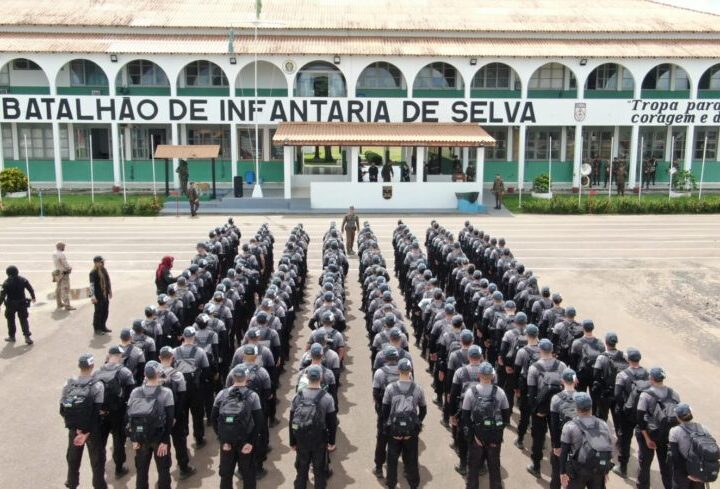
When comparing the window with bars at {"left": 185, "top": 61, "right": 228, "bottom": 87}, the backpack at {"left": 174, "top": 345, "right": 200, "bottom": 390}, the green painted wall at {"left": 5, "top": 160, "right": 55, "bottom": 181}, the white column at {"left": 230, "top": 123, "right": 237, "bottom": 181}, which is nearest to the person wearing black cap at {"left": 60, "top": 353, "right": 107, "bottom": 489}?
the backpack at {"left": 174, "top": 345, "right": 200, "bottom": 390}

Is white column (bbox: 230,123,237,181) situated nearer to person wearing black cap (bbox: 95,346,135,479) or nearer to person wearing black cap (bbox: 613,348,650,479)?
person wearing black cap (bbox: 95,346,135,479)

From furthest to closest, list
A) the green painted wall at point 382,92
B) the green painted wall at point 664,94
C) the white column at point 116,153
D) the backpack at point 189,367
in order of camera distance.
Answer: the green painted wall at point 664,94 < the green painted wall at point 382,92 < the white column at point 116,153 < the backpack at point 189,367

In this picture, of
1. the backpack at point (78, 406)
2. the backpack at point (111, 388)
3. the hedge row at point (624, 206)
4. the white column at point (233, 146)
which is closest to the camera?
the backpack at point (78, 406)

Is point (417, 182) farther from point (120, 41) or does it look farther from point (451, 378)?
point (451, 378)

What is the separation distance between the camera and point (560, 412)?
7340 mm

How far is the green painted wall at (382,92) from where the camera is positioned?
123 feet

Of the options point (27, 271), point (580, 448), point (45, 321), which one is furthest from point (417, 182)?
point (580, 448)

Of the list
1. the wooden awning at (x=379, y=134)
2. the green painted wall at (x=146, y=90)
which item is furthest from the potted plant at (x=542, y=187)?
the green painted wall at (x=146, y=90)

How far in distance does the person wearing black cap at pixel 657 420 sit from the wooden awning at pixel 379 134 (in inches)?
980

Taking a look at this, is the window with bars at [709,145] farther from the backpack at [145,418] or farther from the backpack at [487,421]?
the backpack at [145,418]

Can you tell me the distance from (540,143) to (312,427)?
33234mm

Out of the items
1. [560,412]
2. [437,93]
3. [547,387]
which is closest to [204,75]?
[437,93]

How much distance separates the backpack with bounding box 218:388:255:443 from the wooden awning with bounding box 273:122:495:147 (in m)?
24.8

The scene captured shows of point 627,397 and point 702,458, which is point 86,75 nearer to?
point 627,397
